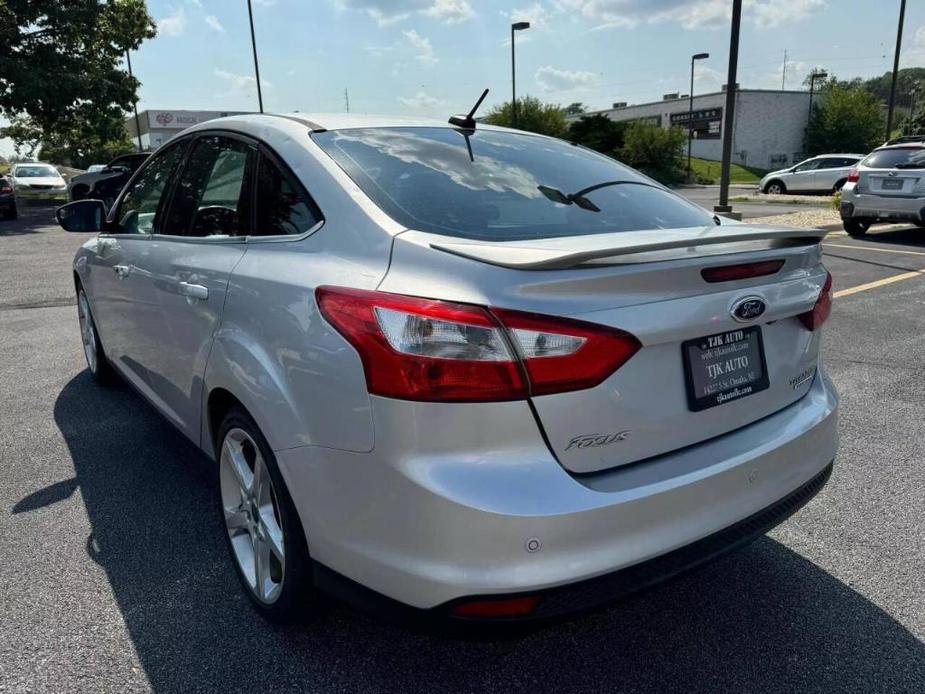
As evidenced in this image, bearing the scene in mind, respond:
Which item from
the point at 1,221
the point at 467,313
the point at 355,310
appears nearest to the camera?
the point at 467,313

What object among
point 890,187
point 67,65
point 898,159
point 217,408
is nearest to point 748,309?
point 217,408

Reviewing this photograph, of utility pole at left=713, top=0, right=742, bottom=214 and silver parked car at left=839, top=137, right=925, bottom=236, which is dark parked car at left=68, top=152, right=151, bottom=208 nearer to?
utility pole at left=713, top=0, right=742, bottom=214

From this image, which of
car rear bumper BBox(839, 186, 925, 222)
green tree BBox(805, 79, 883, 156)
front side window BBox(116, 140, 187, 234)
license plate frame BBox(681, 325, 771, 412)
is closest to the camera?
license plate frame BBox(681, 325, 771, 412)

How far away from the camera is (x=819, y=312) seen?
2475mm

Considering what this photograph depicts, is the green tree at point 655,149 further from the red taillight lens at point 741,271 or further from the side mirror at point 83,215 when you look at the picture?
the red taillight lens at point 741,271

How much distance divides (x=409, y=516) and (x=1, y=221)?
71.8ft

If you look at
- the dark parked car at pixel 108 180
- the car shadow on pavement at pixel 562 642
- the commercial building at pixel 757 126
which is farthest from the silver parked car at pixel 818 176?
the commercial building at pixel 757 126

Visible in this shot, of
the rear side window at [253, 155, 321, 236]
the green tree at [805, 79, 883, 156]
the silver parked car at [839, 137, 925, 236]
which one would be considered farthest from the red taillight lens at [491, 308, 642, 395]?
the green tree at [805, 79, 883, 156]

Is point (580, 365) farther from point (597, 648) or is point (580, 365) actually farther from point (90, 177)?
point (90, 177)

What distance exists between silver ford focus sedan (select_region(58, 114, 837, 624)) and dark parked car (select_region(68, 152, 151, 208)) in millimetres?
16209

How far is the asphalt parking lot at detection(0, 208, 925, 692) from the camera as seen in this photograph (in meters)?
Result: 2.26

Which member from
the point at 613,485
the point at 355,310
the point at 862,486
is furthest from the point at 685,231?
the point at 862,486

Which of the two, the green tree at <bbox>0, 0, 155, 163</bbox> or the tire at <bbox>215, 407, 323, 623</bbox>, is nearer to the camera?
the tire at <bbox>215, 407, 323, 623</bbox>

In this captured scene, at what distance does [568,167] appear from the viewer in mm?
2938
